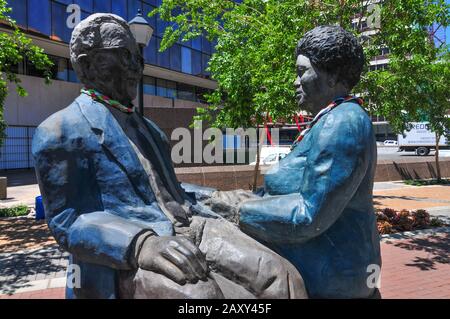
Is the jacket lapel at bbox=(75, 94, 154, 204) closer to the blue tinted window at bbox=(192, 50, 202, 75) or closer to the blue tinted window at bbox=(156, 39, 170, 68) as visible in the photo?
the blue tinted window at bbox=(156, 39, 170, 68)

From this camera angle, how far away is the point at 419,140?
36.7m

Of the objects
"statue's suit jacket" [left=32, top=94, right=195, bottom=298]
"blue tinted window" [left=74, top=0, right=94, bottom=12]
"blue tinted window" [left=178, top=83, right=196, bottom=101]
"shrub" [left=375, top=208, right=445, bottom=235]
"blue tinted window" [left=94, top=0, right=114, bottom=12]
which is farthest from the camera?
"blue tinted window" [left=178, top=83, right=196, bottom=101]

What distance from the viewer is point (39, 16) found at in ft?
65.8

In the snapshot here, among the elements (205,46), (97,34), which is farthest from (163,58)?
(97,34)

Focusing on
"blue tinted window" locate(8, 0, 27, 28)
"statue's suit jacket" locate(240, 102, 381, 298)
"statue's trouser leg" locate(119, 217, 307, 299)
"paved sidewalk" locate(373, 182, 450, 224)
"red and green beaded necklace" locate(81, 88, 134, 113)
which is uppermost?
"blue tinted window" locate(8, 0, 27, 28)

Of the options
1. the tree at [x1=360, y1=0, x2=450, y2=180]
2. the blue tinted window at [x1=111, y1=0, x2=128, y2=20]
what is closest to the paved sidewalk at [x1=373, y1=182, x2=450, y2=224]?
the tree at [x1=360, y1=0, x2=450, y2=180]

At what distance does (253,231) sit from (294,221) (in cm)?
26

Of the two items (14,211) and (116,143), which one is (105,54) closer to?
(116,143)

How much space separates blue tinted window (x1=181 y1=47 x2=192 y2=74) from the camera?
2802cm

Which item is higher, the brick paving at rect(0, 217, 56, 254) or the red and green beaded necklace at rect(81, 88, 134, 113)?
the red and green beaded necklace at rect(81, 88, 134, 113)

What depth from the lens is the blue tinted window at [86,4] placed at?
21125 mm

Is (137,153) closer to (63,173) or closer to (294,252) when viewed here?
(63,173)

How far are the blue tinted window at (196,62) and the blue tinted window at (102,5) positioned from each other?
7.55m

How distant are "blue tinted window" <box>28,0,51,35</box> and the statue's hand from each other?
2083 cm
